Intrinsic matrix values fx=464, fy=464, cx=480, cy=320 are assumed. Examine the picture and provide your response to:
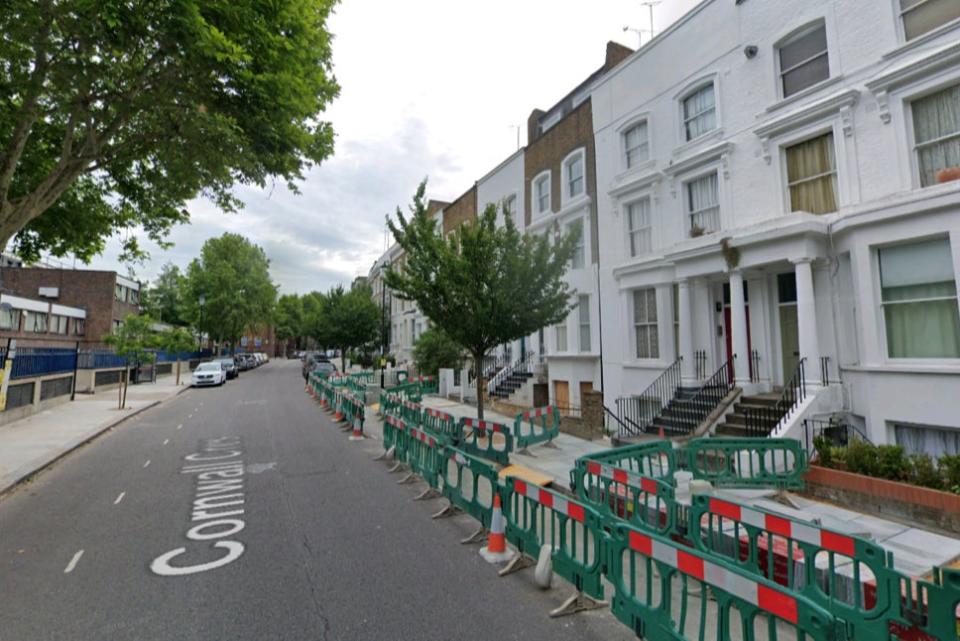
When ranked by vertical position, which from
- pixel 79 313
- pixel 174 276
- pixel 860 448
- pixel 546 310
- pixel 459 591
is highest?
pixel 174 276

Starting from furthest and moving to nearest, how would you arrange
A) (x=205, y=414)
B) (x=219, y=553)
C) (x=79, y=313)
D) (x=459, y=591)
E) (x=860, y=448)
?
(x=79, y=313) < (x=205, y=414) < (x=860, y=448) < (x=219, y=553) < (x=459, y=591)

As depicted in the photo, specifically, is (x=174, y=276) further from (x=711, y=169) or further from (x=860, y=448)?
(x=860, y=448)

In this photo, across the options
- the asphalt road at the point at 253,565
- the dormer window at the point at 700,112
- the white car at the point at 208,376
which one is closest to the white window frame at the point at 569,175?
the dormer window at the point at 700,112

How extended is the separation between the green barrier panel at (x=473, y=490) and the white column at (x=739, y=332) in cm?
678

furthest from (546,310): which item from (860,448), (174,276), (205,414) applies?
(174,276)

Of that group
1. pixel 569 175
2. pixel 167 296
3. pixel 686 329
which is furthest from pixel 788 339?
pixel 167 296

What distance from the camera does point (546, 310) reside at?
38.6ft

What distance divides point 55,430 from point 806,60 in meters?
21.7

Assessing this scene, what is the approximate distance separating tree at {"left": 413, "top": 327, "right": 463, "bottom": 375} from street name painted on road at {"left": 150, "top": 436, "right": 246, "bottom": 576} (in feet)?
44.1

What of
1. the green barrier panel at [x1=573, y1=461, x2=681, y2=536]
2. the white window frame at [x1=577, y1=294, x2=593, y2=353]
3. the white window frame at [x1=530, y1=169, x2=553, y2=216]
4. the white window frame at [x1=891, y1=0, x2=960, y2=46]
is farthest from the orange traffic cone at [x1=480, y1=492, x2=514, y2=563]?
the white window frame at [x1=530, y1=169, x2=553, y2=216]

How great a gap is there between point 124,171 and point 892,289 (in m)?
16.7

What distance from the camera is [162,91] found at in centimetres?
826

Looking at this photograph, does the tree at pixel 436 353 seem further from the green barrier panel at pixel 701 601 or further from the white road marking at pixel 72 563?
the green barrier panel at pixel 701 601

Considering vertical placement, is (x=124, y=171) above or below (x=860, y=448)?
above
